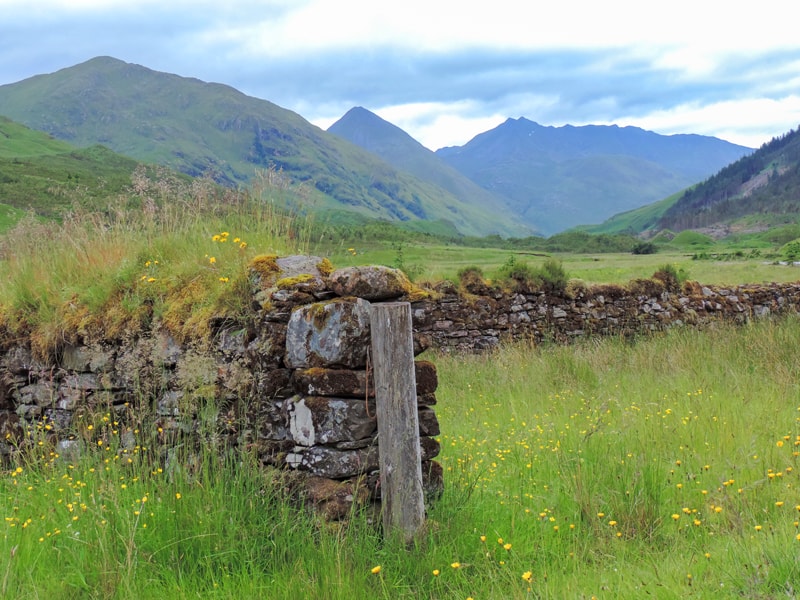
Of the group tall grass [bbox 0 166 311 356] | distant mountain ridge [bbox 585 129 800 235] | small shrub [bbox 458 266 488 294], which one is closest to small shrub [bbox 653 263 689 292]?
small shrub [bbox 458 266 488 294]

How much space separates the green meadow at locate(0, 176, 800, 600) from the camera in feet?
11.9

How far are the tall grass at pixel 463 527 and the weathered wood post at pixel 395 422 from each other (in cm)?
19

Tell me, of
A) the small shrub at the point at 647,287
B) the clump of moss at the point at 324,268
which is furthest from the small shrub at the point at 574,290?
the clump of moss at the point at 324,268

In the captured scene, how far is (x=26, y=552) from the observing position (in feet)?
12.9

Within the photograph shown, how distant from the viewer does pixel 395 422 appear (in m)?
4.18

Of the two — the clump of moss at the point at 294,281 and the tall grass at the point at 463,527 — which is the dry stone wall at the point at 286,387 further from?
the tall grass at the point at 463,527

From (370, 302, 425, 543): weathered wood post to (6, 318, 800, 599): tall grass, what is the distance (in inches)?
7.7

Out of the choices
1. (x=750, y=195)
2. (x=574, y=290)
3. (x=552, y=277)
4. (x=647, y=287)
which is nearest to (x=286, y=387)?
(x=552, y=277)

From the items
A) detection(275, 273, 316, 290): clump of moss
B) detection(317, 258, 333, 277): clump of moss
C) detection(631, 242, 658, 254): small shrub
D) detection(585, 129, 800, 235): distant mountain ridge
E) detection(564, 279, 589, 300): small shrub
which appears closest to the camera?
detection(275, 273, 316, 290): clump of moss

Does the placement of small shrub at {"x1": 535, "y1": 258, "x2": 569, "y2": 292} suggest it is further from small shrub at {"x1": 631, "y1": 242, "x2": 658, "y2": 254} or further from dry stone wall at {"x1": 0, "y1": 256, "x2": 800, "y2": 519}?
small shrub at {"x1": 631, "y1": 242, "x2": 658, "y2": 254}

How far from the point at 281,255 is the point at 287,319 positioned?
110cm

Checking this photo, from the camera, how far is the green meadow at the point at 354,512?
143 inches

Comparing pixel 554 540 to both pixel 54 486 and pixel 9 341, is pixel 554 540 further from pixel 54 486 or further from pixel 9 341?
pixel 9 341

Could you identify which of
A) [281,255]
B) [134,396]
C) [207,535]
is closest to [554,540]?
[207,535]
